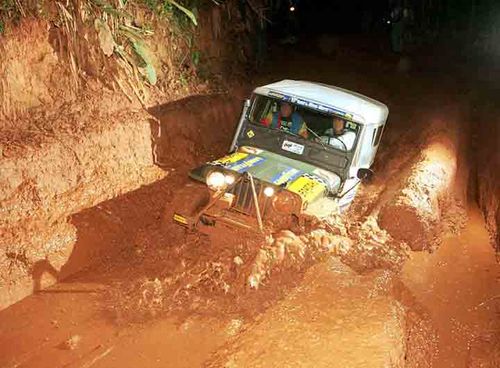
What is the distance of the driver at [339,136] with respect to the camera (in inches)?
247

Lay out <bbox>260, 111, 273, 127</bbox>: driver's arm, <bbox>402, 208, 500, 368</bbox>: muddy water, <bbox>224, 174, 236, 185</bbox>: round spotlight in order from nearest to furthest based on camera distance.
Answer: <bbox>402, 208, 500, 368</bbox>: muddy water < <bbox>224, 174, 236, 185</bbox>: round spotlight < <bbox>260, 111, 273, 127</bbox>: driver's arm

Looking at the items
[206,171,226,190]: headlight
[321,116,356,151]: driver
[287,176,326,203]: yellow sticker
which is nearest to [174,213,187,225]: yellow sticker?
[206,171,226,190]: headlight

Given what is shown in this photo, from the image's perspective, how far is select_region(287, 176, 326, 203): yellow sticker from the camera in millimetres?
5604

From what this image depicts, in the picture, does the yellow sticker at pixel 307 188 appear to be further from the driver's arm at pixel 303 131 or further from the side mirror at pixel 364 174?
the driver's arm at pixel 303 131

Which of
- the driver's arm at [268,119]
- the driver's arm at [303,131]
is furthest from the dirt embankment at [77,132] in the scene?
the driver's arm at [303,131]

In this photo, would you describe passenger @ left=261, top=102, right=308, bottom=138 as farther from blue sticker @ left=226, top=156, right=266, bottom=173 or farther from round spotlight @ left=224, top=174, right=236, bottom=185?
round spotlight @ left=224, top=174, right=236, bottom=185

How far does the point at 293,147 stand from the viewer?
255 inches

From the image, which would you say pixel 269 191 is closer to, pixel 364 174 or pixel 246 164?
pixel 246 164

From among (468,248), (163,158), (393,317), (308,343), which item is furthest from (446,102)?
(308,343)

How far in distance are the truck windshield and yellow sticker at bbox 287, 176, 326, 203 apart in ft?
2.25

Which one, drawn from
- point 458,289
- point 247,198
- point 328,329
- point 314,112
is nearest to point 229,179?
point 247,198

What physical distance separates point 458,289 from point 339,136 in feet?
7.99

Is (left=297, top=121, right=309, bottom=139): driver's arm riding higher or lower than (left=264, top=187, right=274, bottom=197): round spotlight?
higher

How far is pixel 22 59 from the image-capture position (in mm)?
6324
